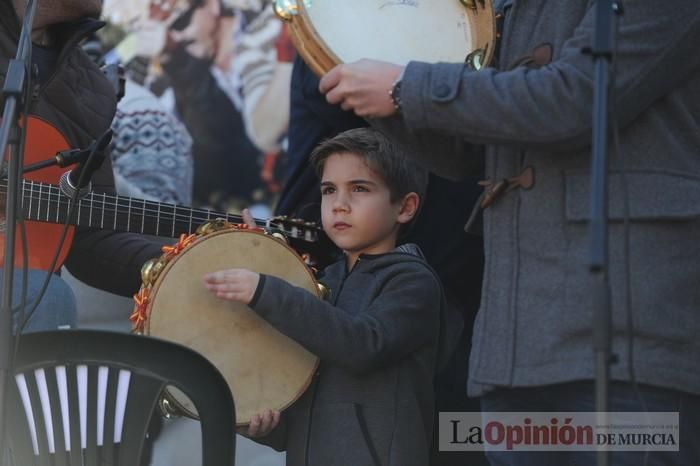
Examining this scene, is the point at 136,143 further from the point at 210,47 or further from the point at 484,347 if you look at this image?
the point at 484,347

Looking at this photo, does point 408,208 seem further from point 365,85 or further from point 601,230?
point 601,230

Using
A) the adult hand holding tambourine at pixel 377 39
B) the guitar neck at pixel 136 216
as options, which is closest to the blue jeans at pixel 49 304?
the guitar neck at pixel 136 216

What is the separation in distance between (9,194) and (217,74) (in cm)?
397

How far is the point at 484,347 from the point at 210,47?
13.5ft

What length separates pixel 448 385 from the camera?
3549 mm

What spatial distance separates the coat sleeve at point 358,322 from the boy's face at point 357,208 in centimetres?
15

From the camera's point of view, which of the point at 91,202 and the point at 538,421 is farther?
the point at 91,202

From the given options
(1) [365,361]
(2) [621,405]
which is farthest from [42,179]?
(2) [621,405]

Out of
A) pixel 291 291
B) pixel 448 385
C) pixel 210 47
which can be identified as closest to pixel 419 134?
pixel 291 291

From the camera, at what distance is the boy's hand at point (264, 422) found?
2.91m

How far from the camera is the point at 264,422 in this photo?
291 cm

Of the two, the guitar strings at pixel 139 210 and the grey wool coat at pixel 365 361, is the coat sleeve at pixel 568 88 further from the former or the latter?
the guitar strings at pixel 139 210

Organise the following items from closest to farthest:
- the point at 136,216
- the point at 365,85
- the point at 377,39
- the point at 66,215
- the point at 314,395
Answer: the point at 365,85
the point at 377,39
the point at 314,395
the point at 66,215
the point at 136,216

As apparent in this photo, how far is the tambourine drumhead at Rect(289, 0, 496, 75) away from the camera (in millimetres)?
2523
